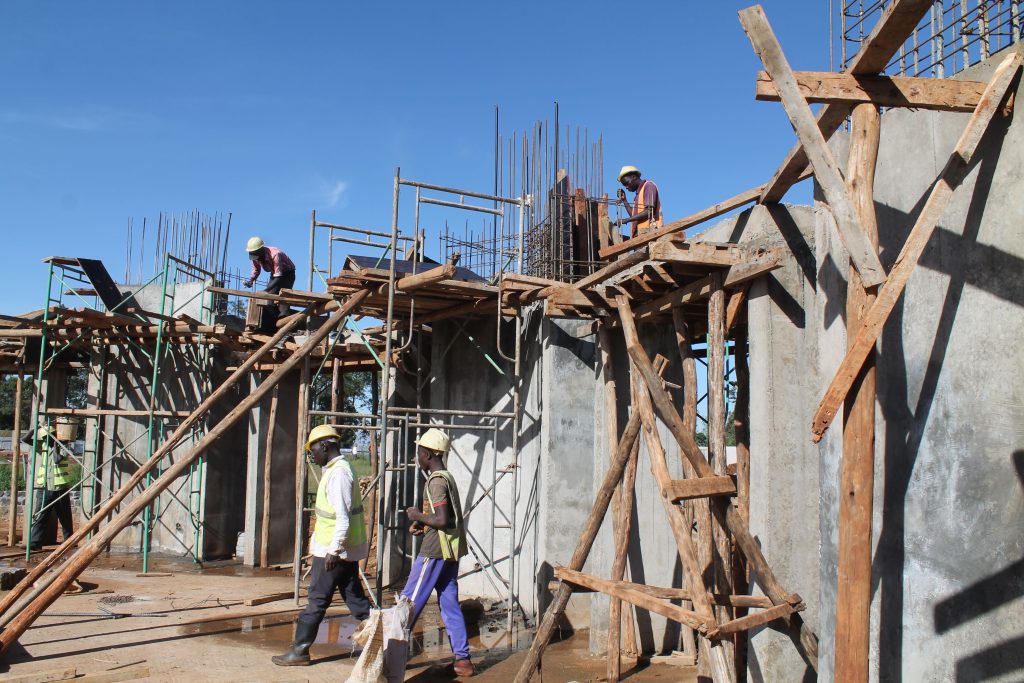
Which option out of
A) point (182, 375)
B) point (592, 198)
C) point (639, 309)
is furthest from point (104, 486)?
point (639, 309)

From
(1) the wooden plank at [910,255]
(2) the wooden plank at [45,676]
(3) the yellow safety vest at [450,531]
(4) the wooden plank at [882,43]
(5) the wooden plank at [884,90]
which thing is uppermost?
(4) the wooden plank at [882,43]

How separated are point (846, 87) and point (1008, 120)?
2.41 feet

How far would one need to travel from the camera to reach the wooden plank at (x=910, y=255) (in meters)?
3.82

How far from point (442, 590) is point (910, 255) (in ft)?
16.2

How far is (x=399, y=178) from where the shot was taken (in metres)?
9.50

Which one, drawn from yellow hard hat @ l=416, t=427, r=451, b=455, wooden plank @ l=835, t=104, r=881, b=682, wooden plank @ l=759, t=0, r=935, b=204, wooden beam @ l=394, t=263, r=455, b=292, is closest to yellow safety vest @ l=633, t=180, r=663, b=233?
wooden beam @ l=394, t=263, r=455, b=292

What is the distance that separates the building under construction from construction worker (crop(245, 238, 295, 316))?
0.71 metres

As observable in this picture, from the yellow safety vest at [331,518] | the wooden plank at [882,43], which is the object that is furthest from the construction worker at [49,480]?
the wooden plank at [882,43]

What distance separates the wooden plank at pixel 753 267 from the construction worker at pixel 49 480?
1095cm

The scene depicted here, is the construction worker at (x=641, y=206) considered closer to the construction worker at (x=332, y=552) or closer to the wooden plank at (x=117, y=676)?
the construction worker at (x=332, y=552)

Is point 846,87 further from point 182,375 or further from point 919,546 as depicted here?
point 182,375

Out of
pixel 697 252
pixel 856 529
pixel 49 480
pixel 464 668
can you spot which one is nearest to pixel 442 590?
pixel 464 668

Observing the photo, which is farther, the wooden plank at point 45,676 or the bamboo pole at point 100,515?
the bamboo pole at point 100,515

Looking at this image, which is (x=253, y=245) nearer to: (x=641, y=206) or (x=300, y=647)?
(x=641, y=206)
